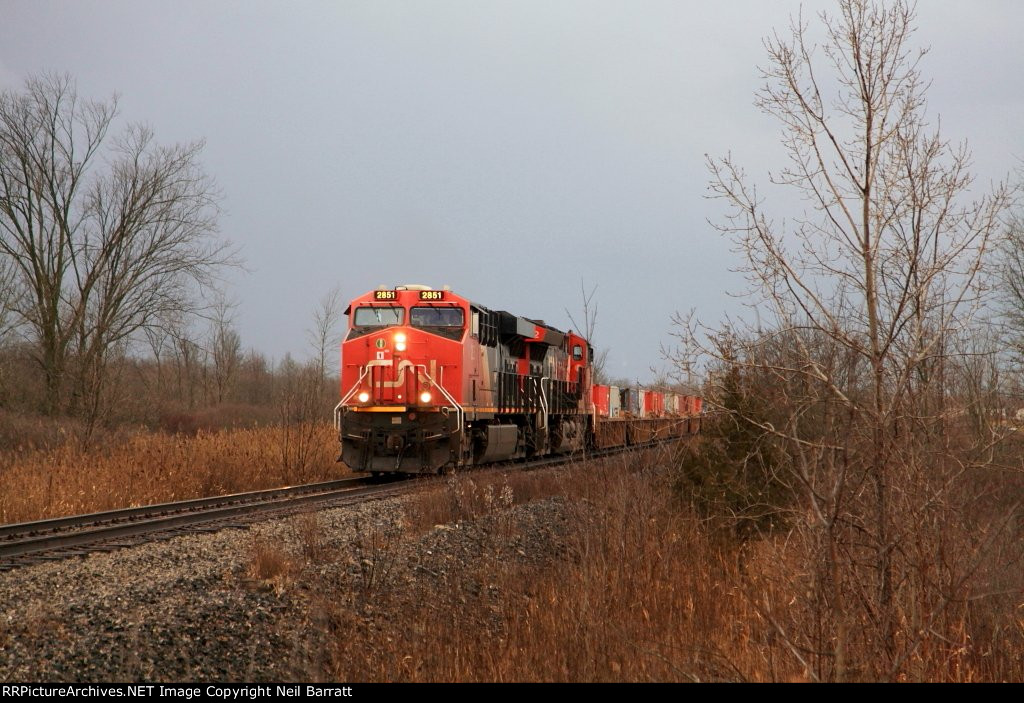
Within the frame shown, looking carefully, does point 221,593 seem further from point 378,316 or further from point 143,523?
point 378,316

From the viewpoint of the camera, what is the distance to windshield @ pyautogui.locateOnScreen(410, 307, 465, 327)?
1747cm

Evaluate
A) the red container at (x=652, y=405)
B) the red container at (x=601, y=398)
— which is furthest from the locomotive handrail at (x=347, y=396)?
the red container at (x=652, y=405)

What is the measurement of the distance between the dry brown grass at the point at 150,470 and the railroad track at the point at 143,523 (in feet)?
5.12

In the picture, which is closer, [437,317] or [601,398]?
[437,317]

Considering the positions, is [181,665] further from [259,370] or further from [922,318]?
[259,370]

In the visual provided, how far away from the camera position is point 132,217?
1150 inches

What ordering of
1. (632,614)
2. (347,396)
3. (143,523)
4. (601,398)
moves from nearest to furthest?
1. (632,614)
2. (143,523)
3. (347,396)
4. (601,398)

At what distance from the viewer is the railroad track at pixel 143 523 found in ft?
29.2

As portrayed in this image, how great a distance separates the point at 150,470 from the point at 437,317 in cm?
589

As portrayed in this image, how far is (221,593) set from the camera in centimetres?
669

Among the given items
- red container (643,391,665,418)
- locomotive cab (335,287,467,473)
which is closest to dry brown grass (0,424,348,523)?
locomotive cab (335,287,467,473)

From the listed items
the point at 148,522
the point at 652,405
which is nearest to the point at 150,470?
the point at 148,522

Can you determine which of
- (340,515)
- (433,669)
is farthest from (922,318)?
(340,515)

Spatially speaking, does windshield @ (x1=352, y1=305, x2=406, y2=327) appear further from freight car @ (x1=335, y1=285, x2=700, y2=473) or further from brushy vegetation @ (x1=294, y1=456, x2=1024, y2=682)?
brushy vegetation @ (x1=294, y1=456, x2=1024, y2=682)
